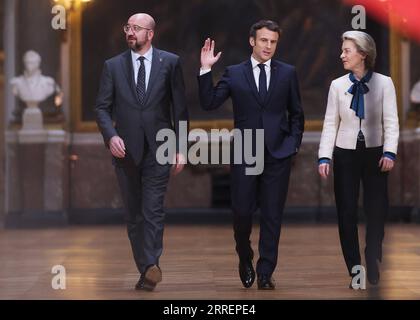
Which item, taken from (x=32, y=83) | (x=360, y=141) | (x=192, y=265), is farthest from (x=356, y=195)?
(x=32, y=83)

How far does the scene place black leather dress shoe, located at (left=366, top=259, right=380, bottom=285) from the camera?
7691 millimetres

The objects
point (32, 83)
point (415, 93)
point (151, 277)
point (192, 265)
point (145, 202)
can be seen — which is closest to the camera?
point (151, 277)

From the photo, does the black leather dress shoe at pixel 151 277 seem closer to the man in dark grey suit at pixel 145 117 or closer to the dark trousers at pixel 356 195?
the man in dark grey suit at pixel 145 117

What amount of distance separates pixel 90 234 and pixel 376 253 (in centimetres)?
590

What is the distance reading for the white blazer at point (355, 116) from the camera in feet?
24.8

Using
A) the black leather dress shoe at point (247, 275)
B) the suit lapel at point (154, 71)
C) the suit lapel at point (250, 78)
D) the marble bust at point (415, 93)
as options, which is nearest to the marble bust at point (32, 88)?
the marble bust at point (415, 93)

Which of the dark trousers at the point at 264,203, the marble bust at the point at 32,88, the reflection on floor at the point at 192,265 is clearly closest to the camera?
the reflection on floor at the point at 192,265

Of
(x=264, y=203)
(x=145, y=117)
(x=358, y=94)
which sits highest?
(x=358, y=94)

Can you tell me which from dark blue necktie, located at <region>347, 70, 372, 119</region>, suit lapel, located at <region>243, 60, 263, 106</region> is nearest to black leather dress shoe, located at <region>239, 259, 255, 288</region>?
suit lapel, located at <region>243, 60, 263, 106</region>

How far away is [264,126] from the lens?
7562 millimetres

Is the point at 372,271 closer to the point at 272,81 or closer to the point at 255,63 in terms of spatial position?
the point at 272,81

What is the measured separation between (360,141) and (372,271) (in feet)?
2.81

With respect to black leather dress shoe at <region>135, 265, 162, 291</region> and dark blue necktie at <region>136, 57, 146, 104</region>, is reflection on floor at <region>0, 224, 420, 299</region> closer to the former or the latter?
black leather dress shoe at <region>135, 265, 162, 291</region>

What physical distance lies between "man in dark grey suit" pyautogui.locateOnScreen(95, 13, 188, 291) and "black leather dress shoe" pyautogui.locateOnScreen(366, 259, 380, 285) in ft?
4.46
